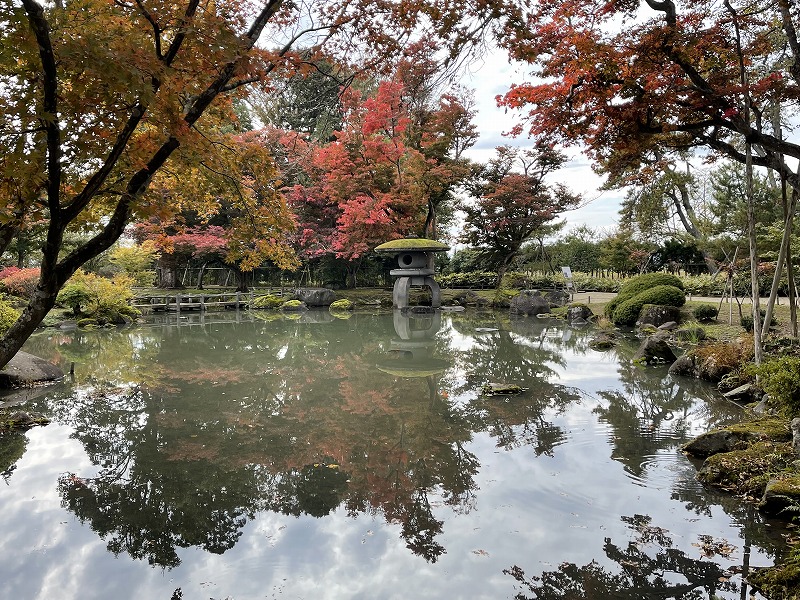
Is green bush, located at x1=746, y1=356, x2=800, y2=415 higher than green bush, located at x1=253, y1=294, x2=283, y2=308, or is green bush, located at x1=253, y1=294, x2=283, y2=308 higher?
green bush, located at x1=746, y1=356, x2=800, y2=415

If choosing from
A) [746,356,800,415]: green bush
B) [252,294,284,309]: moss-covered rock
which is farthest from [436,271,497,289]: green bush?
[746,356,800,415]: green bush

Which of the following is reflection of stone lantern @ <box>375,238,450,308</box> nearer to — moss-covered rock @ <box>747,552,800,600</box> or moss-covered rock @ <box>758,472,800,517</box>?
moss-covered rock @ <box>758,472,800,517</box>

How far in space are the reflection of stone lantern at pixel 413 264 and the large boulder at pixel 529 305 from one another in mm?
2956

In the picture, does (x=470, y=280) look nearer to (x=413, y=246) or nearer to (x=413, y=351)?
(x=413, y=246)

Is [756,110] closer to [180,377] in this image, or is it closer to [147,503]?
[147,503]

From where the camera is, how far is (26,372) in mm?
7230

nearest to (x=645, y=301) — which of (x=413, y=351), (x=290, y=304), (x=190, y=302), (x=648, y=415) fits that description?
(x=413, y=351)

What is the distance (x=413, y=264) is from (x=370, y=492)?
1494cm

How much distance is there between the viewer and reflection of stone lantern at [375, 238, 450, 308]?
705 inches

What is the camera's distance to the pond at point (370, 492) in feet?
9.32

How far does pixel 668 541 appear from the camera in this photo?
3109 mm

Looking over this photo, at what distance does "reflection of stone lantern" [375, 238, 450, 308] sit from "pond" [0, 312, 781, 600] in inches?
410

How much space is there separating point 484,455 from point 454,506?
1054 millimetres

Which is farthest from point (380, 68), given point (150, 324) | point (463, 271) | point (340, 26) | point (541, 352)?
point (463, 271)
